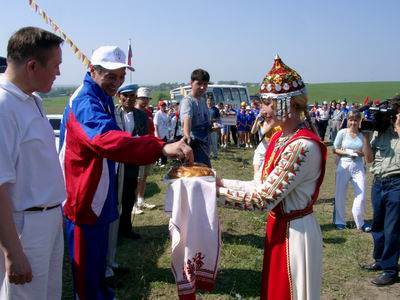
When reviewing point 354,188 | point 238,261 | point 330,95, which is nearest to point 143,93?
point 238,261

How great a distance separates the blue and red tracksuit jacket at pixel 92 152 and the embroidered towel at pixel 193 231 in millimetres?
292

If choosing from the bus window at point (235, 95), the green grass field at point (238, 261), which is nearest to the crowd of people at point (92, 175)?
the green grass field at point (238, 261)

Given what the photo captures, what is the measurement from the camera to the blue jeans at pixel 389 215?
4.75m

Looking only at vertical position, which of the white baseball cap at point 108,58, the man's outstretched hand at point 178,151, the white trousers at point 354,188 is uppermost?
the white baseball cap at point 108,58

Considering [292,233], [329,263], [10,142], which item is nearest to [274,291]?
[292,233]

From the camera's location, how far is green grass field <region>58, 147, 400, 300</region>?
446cm

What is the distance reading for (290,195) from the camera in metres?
2.49

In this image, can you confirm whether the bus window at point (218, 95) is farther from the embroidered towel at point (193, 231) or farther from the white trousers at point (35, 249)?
the white trousers at point (35, 249)

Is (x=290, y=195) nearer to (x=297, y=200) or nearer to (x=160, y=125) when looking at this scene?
(x=297, y=200)

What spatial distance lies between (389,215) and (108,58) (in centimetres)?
382

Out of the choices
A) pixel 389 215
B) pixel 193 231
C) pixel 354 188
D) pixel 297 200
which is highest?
pixel 297 200

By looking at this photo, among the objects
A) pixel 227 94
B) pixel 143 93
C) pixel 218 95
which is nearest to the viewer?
pixel 143 93

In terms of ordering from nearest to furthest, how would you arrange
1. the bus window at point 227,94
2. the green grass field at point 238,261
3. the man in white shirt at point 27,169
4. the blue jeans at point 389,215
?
the man in white shirt at point 27,169, the green grass field at point 238,261, the blue jeans at point 389,215, the bus window at point 227,94

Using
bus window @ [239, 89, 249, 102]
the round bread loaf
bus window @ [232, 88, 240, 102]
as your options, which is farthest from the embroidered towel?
bus window @ [239, 89, 249, 102]
